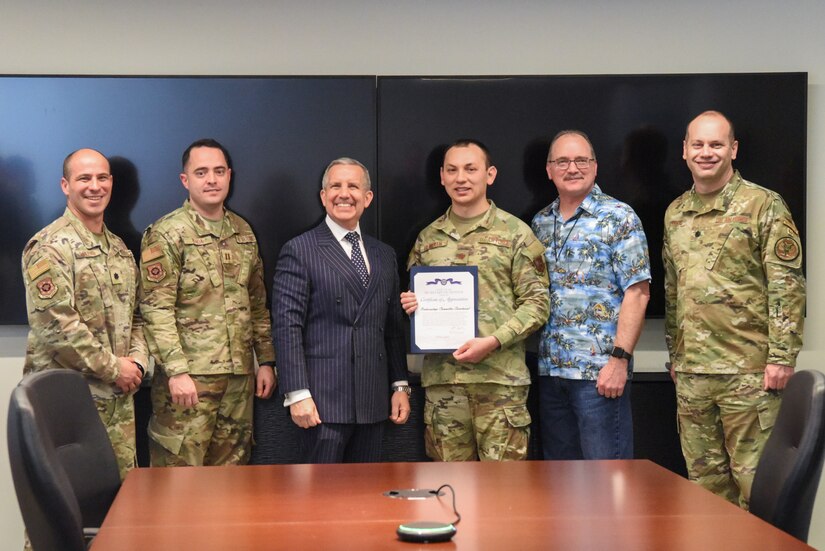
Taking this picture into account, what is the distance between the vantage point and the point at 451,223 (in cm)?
423

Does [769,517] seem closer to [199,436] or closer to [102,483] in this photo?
[102,483]

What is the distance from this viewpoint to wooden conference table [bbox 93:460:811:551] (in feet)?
6.34

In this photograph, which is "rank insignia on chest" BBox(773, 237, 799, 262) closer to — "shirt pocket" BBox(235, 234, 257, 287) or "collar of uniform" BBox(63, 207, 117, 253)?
"shirt pocket" BBox(235, 234, 257, 287)

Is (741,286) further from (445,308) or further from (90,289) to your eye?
(90,289)

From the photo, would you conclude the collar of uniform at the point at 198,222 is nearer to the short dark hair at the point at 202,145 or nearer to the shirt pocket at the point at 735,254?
the short dark hair at the point at 202,145

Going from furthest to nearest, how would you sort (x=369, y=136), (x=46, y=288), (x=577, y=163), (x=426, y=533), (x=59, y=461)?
(x=369, y=136)
(x=577, y=163)
(x=46, y=288)
(x=59, y=461)
(x=426, y=533)

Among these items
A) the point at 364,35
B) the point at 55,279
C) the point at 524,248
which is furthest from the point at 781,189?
the point at 55,279

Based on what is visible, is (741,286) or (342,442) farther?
(741,286)

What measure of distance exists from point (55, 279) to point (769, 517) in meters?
2.68

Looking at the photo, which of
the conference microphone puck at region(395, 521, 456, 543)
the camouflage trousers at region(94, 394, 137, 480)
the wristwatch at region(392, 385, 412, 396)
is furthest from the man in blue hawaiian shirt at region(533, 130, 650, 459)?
the conference microphone puck at region(395, 521, 456, 543)

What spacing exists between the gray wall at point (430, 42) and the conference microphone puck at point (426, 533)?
304cm

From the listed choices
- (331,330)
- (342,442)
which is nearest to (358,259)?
(331,330)

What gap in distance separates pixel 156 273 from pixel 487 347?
4.53ft

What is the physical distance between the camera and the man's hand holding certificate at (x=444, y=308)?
13.2 feet
